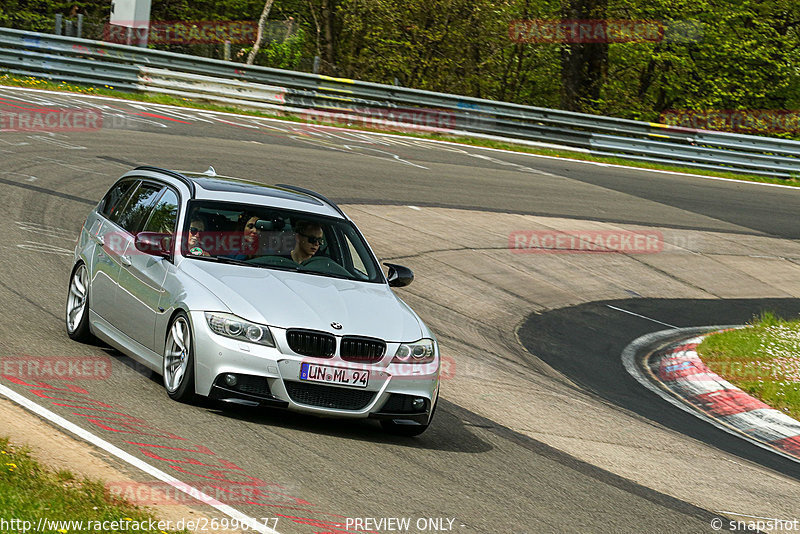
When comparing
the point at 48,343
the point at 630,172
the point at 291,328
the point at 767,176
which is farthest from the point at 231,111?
the point at 291,328

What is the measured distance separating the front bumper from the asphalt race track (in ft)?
0.69

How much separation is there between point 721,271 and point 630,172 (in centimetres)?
843

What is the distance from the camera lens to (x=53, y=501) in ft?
16.3

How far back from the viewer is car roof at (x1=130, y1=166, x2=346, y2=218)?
27.7 feet

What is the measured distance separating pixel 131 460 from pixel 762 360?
28.1 feet

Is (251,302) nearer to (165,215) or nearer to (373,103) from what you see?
(165,215)

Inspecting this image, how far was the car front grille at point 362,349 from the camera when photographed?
23.2 ft

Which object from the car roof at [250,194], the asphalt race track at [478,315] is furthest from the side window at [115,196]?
the asphalt race track at [478,315]

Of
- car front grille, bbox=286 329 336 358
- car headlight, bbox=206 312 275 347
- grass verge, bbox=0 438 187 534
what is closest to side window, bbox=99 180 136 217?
car headlight, bbox=206 312 275 347

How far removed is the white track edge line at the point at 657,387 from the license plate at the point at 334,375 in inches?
190

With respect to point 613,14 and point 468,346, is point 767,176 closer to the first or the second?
point 613,14

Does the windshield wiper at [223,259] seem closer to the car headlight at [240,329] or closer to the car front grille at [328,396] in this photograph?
the car headlight at [240,329]

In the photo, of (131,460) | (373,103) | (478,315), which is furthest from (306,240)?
(373,103)

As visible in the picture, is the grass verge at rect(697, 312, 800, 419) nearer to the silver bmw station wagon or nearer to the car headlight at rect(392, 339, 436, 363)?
the silver bmw station wagon
